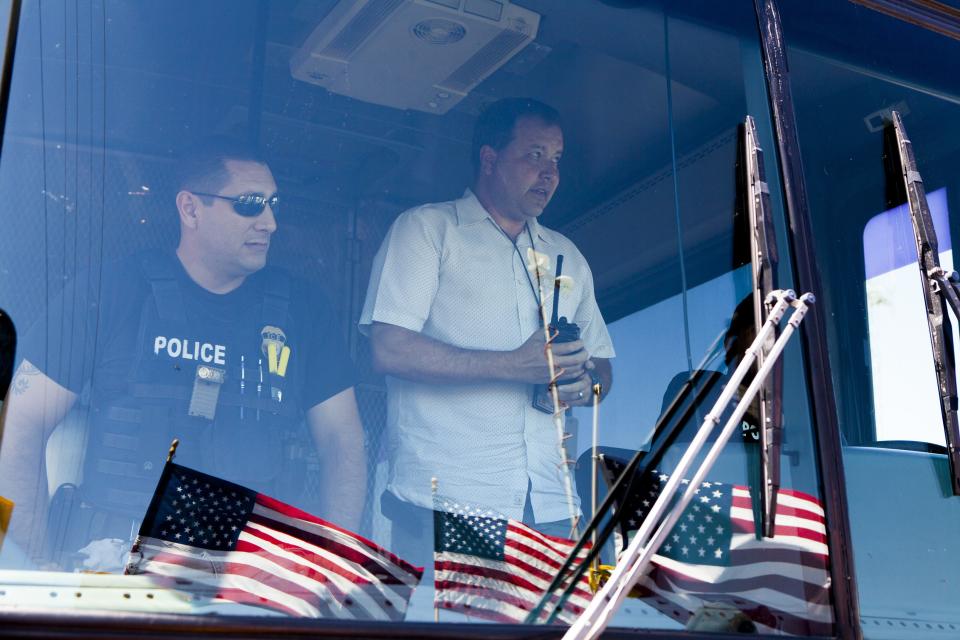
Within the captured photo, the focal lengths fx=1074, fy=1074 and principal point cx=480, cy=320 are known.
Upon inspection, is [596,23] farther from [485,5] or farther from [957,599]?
[957,599]

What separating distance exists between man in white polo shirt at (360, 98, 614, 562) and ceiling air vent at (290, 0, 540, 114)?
14 centimetres

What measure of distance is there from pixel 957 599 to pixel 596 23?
4.65ft

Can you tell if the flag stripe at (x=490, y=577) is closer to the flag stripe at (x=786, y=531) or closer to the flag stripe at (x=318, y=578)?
the flag stripe at (x=318, y=578)

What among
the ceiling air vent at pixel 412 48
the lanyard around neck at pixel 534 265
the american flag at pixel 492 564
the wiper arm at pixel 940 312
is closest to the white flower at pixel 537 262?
the lanyard around neck at pixel 534 265

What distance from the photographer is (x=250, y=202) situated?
1890 millimetres

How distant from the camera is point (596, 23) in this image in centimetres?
230

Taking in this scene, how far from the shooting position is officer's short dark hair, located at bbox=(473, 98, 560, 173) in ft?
7.02

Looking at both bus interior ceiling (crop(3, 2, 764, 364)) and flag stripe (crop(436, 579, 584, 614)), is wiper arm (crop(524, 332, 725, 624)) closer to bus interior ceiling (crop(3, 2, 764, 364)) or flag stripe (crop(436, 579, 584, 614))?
flag stripe (crop(436, 579, 584, 614))

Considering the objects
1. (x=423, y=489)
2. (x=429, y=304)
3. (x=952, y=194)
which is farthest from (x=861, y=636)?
(x=952, y=194)

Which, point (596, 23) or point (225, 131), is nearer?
point (225, 131)

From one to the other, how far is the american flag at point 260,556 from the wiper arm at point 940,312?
3.86 feet

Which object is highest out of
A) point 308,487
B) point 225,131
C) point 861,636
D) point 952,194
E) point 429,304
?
point 952,194

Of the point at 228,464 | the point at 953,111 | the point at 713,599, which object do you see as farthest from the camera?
the point at 953,111

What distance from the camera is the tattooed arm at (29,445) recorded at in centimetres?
156
